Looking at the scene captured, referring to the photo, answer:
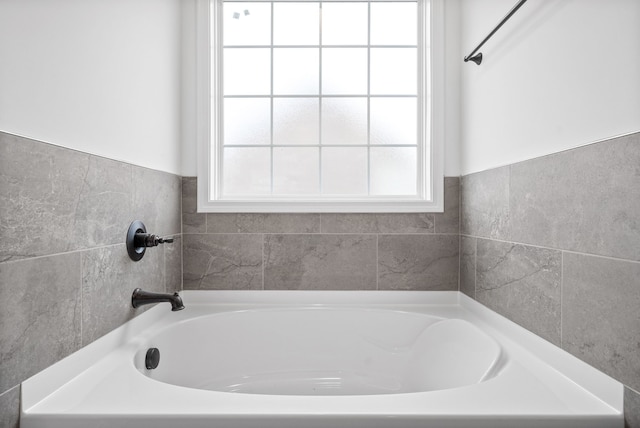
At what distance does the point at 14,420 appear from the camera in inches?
32.2

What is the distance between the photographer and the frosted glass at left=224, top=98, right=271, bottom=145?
2.04 m

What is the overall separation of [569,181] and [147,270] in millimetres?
1588

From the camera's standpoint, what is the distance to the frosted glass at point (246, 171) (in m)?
2.04

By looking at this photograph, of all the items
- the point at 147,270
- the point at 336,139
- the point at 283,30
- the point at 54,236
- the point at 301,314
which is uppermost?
the point at 283,30

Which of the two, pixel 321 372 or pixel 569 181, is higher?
pixel 569 181

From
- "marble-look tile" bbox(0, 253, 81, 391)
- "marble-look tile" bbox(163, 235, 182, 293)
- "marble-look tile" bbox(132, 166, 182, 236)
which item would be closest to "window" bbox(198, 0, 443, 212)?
"marble-look tile" bbox(132, 166, 182, 236)

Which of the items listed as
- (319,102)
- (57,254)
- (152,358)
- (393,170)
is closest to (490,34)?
(393,170)

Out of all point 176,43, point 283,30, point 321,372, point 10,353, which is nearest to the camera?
point 10,353

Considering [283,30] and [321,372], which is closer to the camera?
[321,372]

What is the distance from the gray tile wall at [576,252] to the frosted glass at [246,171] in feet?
3.91

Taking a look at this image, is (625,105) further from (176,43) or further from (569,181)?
(176,43)

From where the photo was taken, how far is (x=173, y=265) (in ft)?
5.88

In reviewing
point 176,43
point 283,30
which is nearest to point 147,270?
point 176,43

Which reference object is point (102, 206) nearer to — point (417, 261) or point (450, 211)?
point (417, 261)
